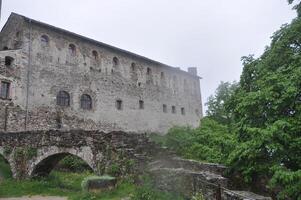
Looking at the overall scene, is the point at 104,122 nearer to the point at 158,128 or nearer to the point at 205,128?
the point at 158,128

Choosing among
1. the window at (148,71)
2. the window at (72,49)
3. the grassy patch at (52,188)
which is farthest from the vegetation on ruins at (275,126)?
the window at (148,71)

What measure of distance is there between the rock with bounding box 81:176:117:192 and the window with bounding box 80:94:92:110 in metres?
15.1

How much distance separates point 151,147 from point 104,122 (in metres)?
13.9

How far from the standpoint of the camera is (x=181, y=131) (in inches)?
1029

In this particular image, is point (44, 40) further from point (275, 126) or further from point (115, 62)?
point (275, 126)

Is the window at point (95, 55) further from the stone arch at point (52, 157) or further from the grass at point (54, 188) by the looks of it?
the stone arch at point (52, 157)

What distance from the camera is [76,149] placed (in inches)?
564

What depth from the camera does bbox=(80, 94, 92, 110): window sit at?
26583 millimetres

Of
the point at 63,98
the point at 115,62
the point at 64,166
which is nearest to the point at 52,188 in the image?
the point at 64,166

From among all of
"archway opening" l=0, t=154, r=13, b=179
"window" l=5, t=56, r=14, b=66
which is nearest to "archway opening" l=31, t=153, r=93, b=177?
"archway opening" l=0, t=154, r=13, b=179

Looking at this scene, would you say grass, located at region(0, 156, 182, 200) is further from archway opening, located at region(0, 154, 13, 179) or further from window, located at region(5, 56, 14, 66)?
window, located at region(5, 56, 14, 66)

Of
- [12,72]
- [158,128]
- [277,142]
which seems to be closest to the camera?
[277,142]

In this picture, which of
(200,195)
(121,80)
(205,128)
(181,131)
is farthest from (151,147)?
(121,80)

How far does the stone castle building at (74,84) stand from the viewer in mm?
22938
